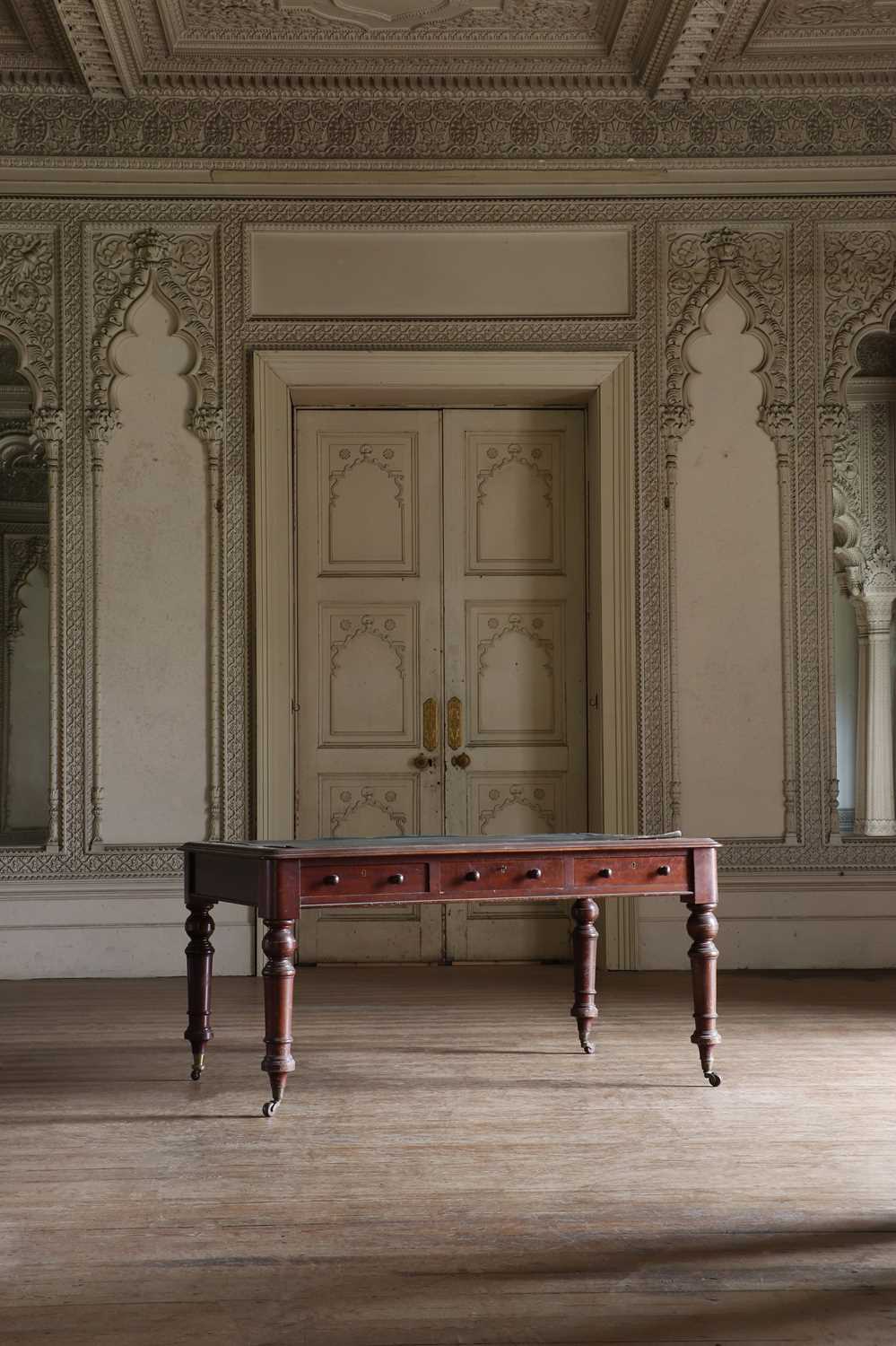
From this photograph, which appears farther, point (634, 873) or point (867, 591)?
point (867, 591)

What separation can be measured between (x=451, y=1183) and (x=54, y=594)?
4.13 metres

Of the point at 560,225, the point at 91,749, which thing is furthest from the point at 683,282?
the point at 91,749

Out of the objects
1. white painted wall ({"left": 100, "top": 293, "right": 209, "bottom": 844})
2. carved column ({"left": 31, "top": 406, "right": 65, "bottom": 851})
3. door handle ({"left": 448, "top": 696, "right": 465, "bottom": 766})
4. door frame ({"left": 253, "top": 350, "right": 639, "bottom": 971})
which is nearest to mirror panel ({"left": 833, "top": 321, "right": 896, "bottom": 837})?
door frame ({"left": 253, "top": 350, "right": 639, "bottom": 971})

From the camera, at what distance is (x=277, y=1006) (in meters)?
3.66

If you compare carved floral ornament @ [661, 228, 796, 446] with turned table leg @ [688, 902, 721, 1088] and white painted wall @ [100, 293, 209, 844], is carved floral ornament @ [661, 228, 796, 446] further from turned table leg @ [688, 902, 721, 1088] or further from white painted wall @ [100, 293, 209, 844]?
turned table leg @ [688, 902, 721, 1088]

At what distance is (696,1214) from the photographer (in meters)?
2.82

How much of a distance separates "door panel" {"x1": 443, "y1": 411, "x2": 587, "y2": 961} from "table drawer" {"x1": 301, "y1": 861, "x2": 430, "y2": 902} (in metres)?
2.69

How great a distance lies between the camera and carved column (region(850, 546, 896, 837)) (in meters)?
9.23

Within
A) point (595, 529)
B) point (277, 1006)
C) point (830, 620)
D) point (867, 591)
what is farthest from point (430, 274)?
point (867, 591)

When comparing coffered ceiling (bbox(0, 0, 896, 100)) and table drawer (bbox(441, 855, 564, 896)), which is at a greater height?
coffered ceiling (bbox(0, 0, 896, 100))

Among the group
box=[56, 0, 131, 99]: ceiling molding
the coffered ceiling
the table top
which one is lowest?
the table top

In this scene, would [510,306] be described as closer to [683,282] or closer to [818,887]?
[683,282]

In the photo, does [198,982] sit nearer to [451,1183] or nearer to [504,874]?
[504,874]

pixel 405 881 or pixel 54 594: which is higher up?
pixel 54 594
